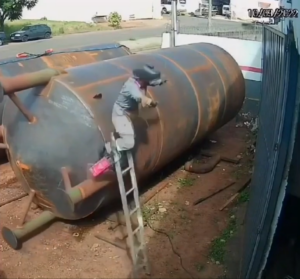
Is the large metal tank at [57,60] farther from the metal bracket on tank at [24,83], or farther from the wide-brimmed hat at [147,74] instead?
the wide-brimmed hat at [147,74]

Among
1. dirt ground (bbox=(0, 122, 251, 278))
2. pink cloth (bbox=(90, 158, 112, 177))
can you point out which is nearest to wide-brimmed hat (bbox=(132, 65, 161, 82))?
pink cloth (bbox=(90, 158, 112, 177))

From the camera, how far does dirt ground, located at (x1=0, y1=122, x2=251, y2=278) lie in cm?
486

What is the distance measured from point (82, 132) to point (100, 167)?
0.51 m

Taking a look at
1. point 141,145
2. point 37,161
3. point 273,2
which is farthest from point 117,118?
point 273,2

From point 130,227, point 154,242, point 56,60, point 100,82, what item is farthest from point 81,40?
point 130,227

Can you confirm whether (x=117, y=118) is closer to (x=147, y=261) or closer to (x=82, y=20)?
(x=147, y=261)

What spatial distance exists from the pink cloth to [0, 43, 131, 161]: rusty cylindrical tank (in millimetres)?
2751

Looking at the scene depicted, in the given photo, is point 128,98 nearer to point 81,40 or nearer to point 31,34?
point 81,40

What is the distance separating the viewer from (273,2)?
65.6 feet

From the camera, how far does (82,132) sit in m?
4.82

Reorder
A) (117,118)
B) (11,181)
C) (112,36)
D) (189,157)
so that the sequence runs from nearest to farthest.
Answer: (117,118), (11,181), (189,157), (112,36)

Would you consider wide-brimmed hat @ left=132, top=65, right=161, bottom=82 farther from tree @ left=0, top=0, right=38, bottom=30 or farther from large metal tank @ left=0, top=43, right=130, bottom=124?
tree @ left=0, top=0, right=38, bottom=30

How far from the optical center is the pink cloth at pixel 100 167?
459 centimetres

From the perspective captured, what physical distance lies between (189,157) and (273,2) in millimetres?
14928
